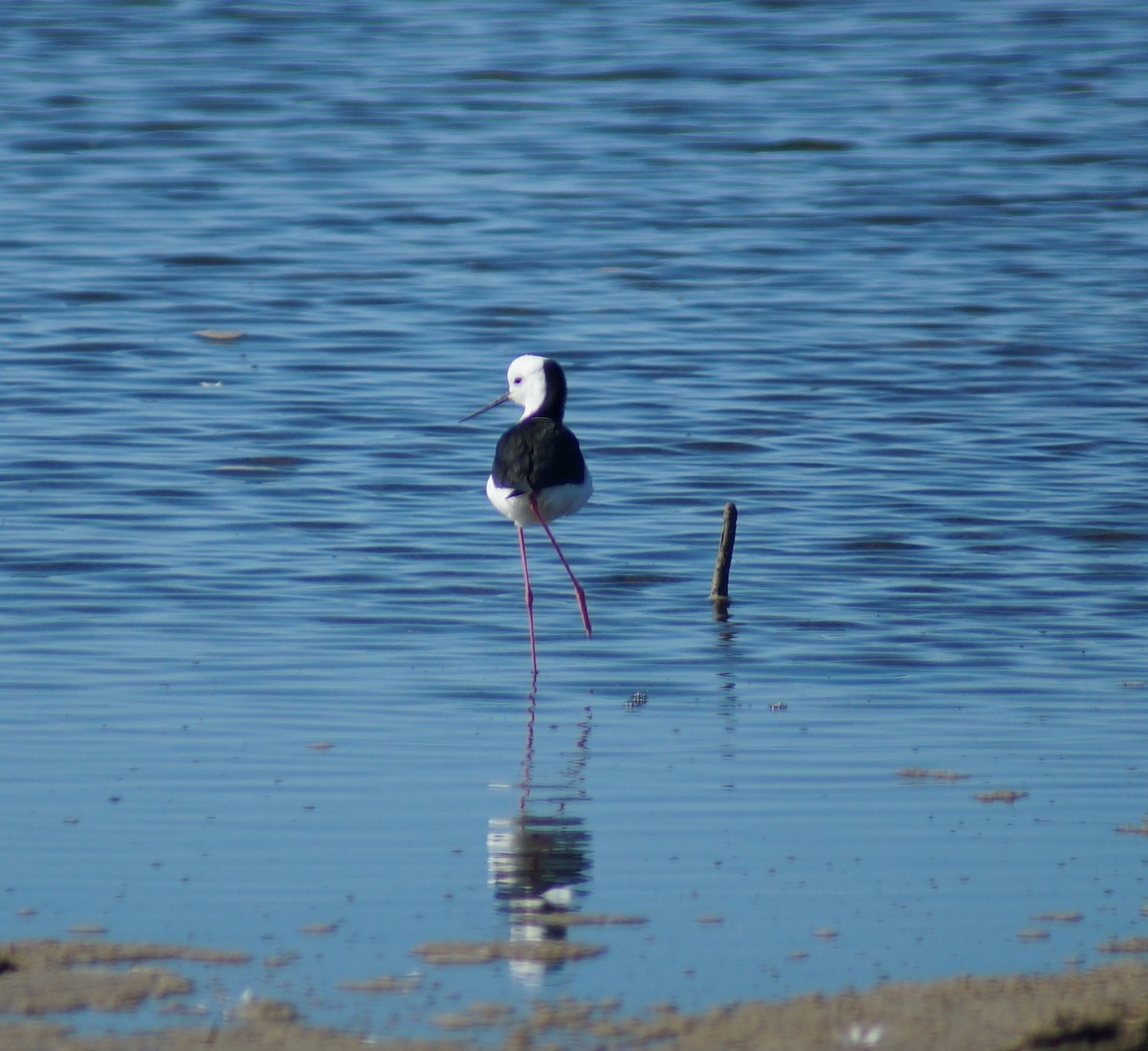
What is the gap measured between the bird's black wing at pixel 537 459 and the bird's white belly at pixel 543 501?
34 millimetres

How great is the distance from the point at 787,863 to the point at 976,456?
7549mm

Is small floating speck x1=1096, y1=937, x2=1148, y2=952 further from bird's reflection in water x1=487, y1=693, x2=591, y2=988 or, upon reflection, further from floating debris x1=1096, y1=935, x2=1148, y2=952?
bird's reflection in water x1=487, y1=693, x2=591, y2=988

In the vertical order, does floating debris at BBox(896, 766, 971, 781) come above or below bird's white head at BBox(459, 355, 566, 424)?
below

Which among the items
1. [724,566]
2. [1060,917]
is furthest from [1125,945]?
[724,566]

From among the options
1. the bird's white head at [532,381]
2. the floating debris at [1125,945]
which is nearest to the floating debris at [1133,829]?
the floating debris at [1125,945]

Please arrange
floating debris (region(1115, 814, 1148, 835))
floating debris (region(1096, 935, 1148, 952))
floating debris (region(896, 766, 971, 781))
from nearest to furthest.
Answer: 1. floating debris (region(1096, 935, 1148, 952))
2. floating debris (region(1115, 814, 1148, 835))
3. floating debris (region(896, 766, 971, 781))

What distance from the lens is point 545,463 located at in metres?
8.85

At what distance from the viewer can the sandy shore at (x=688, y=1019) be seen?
4.45 meters

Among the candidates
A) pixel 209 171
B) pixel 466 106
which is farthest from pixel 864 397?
pixel 466 106

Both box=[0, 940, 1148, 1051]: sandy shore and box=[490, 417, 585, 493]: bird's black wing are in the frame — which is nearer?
box=[0, 940, 1148, 1051]: sandy shore

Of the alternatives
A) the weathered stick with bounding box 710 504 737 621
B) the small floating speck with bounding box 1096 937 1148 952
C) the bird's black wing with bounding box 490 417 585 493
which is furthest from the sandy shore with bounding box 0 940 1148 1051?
the weathered stick with bounding box 710 504 737 621

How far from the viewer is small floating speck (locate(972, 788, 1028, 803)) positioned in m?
6.53

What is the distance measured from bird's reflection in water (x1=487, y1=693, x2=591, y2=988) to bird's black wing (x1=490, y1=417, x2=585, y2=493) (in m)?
2.06

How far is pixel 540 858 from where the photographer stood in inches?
232
